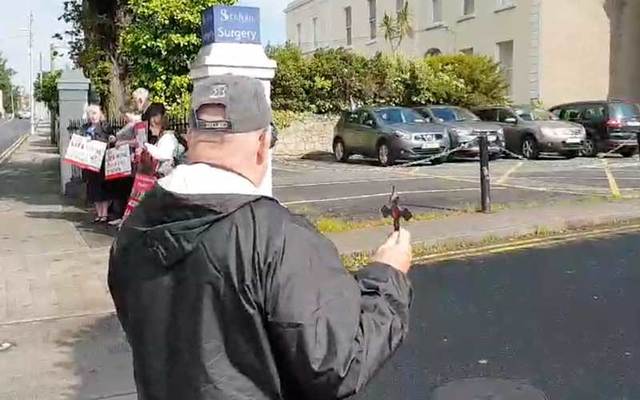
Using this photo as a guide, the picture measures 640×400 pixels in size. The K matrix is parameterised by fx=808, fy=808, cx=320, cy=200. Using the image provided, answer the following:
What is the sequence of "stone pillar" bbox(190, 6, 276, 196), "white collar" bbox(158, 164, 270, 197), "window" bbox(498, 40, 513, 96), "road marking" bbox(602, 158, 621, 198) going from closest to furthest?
"white collar" bbox(158, 164, 270, 197)
"stone pillar" bbox(190, 6, 276, 196)
"road marking" bbox(602, 158, 621, 198)
"window" bbox(498, 40, 513, 96)

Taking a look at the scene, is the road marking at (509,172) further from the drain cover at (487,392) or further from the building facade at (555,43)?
the drain cover at (487,392)

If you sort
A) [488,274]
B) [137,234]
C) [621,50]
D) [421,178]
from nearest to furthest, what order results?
[137,234] < [488,274] < [421,178] < [621,50]

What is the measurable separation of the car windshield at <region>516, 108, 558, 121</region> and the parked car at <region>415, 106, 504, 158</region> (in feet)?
3.22

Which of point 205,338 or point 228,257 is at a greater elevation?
point 228,257

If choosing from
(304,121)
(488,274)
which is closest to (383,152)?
(304,121)

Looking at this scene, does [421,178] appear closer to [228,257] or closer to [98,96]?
[98,96]

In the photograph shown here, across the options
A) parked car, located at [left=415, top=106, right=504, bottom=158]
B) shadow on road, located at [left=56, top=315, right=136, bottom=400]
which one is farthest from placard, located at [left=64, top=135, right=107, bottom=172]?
parked car, located at [left=415, top=106, right=504, bottom=158]

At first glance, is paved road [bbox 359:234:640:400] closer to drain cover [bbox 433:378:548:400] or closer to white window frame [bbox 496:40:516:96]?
drain cover [bbox 433:378:548:400]

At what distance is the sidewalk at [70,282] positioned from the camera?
515 cm

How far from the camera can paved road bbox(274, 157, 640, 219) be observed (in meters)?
12.5

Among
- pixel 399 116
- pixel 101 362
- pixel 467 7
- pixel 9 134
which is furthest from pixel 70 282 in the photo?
pixel 9 134

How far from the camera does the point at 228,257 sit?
5.90ft

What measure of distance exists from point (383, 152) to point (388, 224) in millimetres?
10367

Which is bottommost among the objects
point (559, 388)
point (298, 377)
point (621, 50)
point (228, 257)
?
point (559, 388)
